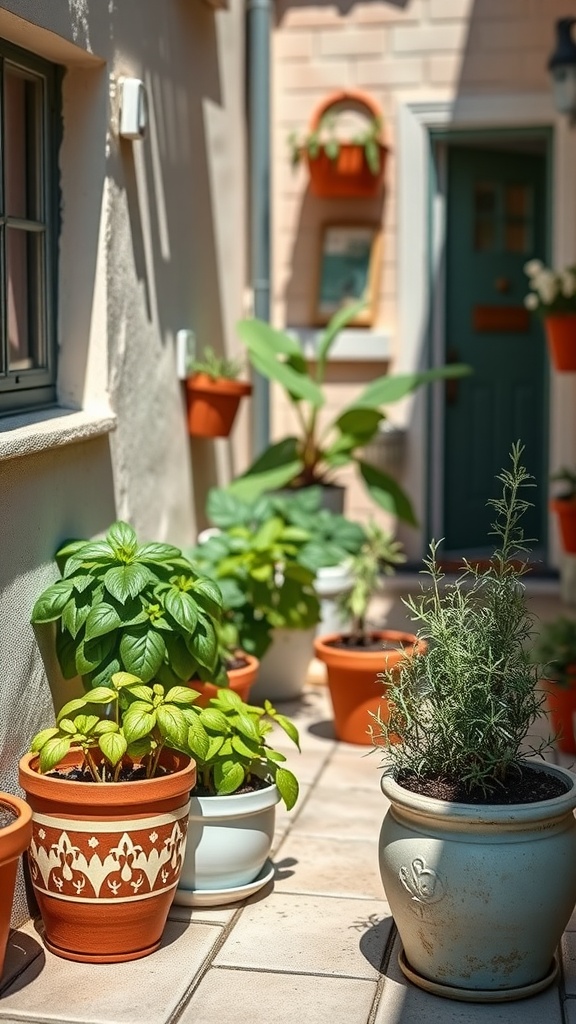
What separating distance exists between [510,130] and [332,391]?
1470 millimetres

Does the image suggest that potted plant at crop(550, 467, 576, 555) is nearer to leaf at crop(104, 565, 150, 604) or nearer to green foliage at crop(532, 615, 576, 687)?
green foliage at crop(532, 615, 576, 687)

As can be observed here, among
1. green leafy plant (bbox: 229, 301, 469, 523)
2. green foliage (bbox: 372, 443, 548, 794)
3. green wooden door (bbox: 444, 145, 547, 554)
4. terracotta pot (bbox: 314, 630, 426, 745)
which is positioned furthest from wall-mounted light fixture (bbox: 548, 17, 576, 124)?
green foliage (bbox: 372, 443, 548, 794)

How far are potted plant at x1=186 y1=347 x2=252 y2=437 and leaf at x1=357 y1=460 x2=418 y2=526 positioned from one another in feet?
1.94

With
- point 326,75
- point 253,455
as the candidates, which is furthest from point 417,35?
point 253,455

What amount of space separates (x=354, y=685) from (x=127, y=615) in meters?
1.39

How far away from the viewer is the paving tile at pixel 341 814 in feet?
11.9

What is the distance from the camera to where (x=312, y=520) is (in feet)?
15.3

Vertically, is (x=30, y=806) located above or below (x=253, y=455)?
below

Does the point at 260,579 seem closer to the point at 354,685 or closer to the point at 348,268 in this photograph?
the point at 354,685

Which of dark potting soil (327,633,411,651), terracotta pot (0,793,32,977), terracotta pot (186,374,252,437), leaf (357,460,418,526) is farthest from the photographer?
leaf (357,460,418,526)

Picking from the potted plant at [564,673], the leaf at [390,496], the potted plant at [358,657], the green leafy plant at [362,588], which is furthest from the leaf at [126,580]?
the leaf at [390,496]

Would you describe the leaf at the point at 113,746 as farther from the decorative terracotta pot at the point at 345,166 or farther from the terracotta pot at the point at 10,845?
the decorative terracotta pot at the point at 345,166

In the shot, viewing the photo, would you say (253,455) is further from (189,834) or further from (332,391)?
(189,834)

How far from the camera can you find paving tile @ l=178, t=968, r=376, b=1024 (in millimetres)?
2574
